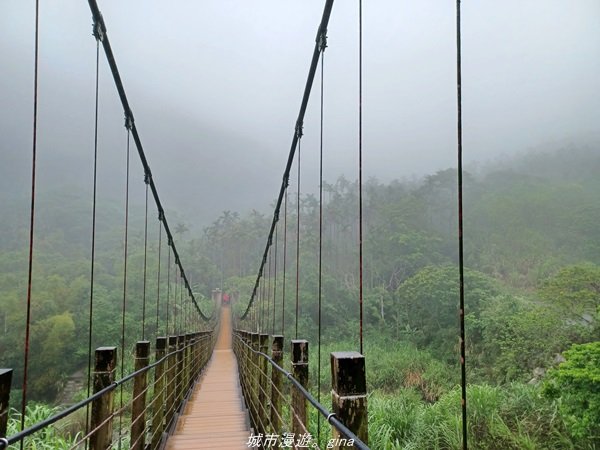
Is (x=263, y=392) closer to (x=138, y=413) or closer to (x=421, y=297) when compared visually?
(x=138, y=413)

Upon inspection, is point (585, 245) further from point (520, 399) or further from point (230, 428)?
point (230, 428)

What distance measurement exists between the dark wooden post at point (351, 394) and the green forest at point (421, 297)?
302cm


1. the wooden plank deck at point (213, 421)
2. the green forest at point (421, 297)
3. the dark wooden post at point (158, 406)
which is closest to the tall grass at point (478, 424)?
the green forest at point (421, 297)

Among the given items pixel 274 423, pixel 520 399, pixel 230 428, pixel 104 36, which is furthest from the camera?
pixel 520 399

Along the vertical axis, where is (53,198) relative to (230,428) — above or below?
above

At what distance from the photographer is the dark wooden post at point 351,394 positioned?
109 centimetres

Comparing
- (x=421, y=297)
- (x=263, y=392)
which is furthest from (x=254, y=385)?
(x=421, y=297)

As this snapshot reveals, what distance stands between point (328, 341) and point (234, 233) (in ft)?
80.4

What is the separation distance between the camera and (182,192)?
9450 cm

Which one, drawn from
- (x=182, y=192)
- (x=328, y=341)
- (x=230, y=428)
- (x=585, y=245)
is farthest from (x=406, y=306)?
(x=182, y=192)

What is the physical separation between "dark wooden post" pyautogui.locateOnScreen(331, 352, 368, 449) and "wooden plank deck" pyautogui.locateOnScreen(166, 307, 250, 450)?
5.94ft

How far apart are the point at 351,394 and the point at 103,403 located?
3.53 ft

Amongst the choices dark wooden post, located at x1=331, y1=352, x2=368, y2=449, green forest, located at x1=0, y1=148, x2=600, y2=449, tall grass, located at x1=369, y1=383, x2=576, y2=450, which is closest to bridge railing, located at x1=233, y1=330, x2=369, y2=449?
dark wooden post, located at x1=331, y1=352, x2=368, y2=449

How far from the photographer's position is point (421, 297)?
1691 cm
